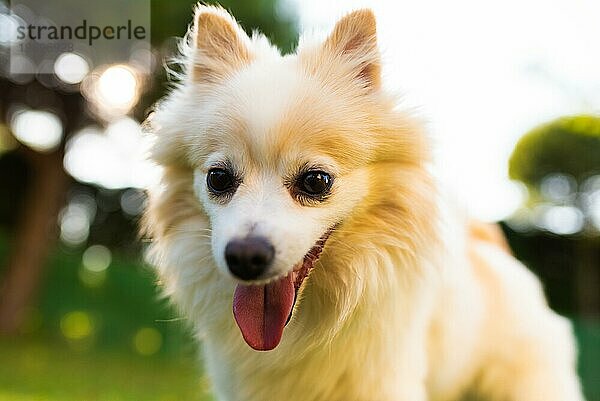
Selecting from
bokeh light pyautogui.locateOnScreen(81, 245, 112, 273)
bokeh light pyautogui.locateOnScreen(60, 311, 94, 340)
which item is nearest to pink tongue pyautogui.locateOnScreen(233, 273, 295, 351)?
bokeh light pyautogui.locateOnScreen(60, 311, 94, 340)

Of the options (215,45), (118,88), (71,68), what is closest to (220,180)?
(215,45)

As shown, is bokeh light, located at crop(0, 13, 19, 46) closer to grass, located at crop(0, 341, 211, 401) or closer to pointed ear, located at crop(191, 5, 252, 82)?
grass, located at crop(0, 341, 211, 401)

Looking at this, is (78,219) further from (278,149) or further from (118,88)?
(278,149)

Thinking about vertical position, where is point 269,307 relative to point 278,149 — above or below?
below

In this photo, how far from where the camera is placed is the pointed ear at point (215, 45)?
241 centimetres

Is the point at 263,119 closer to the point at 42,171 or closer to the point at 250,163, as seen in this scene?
the point at 250,163

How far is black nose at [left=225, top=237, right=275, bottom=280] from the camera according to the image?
6.07 ft

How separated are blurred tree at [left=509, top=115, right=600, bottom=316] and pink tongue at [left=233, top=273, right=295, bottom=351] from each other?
6.55 meters

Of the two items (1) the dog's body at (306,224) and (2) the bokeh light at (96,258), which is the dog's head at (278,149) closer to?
(1) the dog's body at (306,224)

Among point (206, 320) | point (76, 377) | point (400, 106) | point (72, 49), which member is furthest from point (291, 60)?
point (76, 377)

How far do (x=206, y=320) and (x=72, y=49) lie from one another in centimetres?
247

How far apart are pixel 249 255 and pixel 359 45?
0.90m

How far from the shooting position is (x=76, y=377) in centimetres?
518

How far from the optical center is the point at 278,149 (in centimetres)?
204
